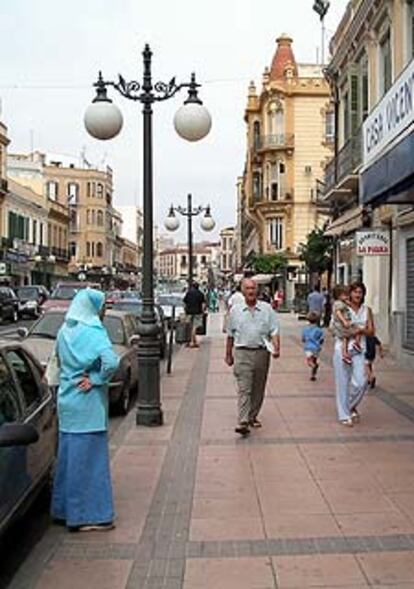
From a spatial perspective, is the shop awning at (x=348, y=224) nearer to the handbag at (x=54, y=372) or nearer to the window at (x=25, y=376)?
the window at (x=25, y=376)

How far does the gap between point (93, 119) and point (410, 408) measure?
558cm

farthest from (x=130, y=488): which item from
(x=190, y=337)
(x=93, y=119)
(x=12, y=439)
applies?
(x=190, y=337)

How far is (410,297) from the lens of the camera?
1778 cm

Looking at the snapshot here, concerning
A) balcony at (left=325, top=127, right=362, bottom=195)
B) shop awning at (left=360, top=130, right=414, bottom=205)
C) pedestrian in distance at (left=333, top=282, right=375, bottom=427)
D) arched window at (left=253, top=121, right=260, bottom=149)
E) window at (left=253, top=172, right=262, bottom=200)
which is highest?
arched window at (left=253, top=121, right=260, bottom=149)

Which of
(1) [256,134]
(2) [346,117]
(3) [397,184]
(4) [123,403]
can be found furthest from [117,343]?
(1) [256,134]

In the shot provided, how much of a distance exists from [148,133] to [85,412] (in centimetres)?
558

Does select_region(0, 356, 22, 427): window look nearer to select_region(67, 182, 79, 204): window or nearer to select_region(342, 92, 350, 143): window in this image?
select_region(342, 92, 350, 143): window

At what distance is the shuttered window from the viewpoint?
17.6 m

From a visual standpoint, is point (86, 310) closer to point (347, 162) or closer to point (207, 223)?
point (347, 162)

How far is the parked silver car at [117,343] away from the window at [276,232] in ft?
161

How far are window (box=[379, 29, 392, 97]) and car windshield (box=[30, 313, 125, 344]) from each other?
9534 millimetres

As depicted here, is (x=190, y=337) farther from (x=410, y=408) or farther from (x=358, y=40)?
(x=410, y=408)

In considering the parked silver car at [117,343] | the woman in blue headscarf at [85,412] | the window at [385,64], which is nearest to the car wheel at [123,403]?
the parked silver car at [117,343]

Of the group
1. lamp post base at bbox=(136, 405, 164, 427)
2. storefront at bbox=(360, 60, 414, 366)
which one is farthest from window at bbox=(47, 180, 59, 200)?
lamp post base at bbox=(136, 405, 164, 427)
